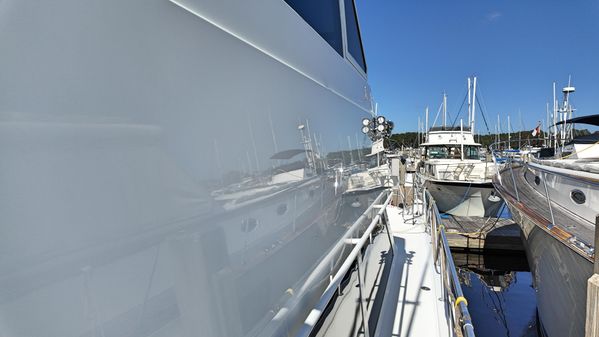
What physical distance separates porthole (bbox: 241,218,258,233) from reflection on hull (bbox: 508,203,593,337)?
346 centimetres

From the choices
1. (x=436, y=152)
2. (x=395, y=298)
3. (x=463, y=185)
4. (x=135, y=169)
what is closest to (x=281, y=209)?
(x=135, y=169)

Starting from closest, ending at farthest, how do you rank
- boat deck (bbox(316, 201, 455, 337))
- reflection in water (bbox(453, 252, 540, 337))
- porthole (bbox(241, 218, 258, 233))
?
porthole (bbox(241, 218, 258, 233)), boat deck (bbox(316, 201, 455, 337)), reflection in water (bbox(453, 252, 540, 337))

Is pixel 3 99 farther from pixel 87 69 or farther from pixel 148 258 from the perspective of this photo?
pixel 148 258

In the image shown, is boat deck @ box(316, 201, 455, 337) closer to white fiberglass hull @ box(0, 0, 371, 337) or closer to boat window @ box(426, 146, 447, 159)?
white fiberglass hull @ box(0, 0, 371, 337)

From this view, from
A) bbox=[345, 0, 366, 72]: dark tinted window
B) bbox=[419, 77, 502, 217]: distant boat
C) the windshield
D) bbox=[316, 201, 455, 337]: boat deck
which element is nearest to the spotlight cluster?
bbox=[345, 0, 366, 72]: dark tinted window

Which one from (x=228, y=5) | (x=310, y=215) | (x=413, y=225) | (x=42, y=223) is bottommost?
(x=413, y=225)

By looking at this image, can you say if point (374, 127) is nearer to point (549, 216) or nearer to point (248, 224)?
point (549, 216)

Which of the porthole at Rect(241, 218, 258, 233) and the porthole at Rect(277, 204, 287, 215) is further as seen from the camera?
the porthole at Rect(277, 204, 287, 215)

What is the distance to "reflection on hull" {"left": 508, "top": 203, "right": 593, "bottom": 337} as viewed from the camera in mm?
3301

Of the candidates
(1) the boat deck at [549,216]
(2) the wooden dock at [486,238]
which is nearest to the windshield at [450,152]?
(2) the wooden dock at [486,238]

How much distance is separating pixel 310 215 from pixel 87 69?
3.54 feet

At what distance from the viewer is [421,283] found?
3422mm

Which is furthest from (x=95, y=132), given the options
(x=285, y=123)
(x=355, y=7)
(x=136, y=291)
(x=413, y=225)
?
(x=413, y=225)

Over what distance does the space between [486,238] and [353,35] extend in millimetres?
9775
